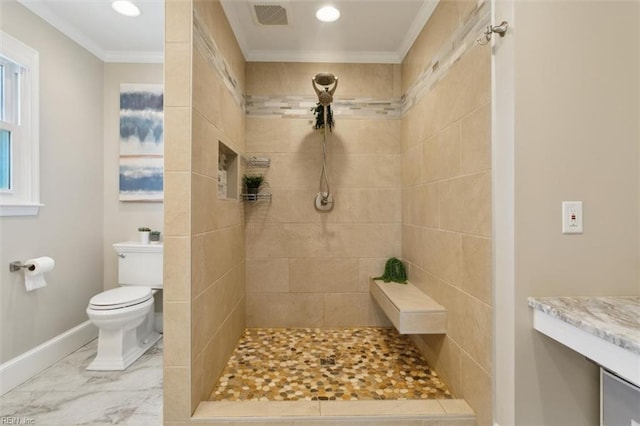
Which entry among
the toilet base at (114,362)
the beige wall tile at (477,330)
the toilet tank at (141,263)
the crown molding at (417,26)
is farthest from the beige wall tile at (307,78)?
the toilet base at (114,362)

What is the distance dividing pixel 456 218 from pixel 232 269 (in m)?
1.54

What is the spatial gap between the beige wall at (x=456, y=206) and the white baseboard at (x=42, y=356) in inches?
106

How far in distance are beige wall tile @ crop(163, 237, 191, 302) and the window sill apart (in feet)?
4.62

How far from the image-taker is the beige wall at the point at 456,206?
138cm

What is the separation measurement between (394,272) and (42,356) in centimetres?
269

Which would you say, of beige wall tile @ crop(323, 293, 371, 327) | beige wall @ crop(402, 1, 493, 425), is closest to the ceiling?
beige wall @ crop(402, 1, 493, 425)

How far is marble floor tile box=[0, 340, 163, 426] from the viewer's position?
1.63 m

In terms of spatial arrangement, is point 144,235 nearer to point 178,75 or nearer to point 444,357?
point 178,75

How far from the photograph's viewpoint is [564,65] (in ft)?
3.90

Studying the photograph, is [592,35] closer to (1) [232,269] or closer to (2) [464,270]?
(2) [464,270]

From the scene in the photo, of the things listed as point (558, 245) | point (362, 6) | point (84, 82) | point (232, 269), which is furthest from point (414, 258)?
point (84, 82)

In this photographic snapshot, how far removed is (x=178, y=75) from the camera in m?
1.43

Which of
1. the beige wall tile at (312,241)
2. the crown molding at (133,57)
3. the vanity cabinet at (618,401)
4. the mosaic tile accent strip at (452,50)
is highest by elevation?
the crown molding at (133,57)

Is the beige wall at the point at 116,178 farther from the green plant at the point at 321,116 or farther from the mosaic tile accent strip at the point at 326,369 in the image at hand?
the green plant at the point at 321,116
